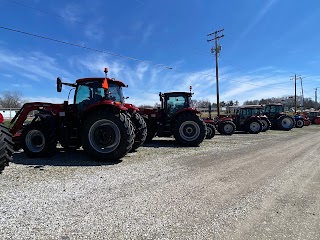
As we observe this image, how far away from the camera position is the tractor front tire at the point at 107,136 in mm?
7805

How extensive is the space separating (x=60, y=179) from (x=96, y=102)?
322 cm

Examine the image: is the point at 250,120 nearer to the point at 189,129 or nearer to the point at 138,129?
the point at 189,129

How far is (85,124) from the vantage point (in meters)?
8.08

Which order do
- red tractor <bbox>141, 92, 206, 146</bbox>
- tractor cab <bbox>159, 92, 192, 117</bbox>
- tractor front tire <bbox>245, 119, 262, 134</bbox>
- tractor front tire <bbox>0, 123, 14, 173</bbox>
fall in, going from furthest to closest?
tractor front tire <bbox>245, 119, 262, 134</bbox> < tractor cab <bbox>159, 92, 192, 117</bbox> < red tractor <bbox>141, 92, 206, 146</bbox> < tractor front tire <bbox>0, 123, 14, 173</bbox>

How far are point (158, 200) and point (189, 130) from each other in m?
8.18

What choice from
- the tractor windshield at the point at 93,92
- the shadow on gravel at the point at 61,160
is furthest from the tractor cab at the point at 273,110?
the shadow on gravel at the point at 61,160

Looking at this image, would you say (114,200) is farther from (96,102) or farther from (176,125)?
(176,125)

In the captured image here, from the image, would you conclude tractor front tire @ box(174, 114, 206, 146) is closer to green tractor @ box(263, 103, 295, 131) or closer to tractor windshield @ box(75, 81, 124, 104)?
tractor windshield @ box(75, 81, 124, 104)

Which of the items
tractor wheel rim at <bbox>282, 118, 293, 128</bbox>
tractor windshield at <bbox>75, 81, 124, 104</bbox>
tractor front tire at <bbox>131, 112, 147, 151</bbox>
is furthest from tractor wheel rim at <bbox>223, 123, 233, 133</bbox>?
tractor windshield at <bbox>75, 81, 124, 104</bbox>

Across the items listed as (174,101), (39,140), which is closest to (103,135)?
(39,140)

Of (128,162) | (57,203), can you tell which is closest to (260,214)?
(57,203)

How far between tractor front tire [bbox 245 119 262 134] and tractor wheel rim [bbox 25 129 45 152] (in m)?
16.5

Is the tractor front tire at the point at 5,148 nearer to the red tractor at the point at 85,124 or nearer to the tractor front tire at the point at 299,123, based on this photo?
the red tractor at the point at 85,124

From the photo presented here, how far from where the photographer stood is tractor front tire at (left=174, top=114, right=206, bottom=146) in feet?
40.2
